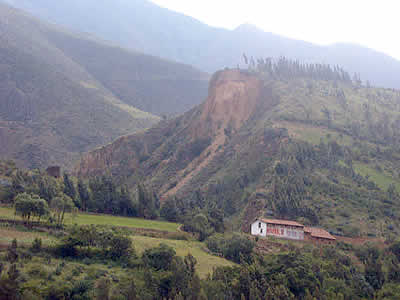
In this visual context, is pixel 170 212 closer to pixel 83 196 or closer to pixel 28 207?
pixel 83 196

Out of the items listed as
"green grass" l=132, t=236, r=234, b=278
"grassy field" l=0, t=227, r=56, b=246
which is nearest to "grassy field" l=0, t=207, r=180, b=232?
"green grass" l=132, t=236, r=234, b=278

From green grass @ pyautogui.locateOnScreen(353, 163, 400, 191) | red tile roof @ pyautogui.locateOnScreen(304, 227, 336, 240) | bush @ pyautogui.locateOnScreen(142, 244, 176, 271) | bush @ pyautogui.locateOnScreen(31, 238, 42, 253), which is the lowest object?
bush @ pyautogui.locateOnScreen(142, 244, 176, 271)

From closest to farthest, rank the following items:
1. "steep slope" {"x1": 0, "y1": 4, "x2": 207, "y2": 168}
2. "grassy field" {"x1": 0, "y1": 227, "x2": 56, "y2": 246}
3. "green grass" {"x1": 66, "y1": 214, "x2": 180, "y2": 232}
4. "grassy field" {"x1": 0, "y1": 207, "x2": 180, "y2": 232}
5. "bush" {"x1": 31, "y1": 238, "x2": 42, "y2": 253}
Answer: "bush" {"x1": 31, "y1": 238, "x2": 42, "y2": 253}
"grassy field" {"x1": 0, "y1": 227, "x2": 56, "y2": 246}
"grassy field" {"x1": 0, "y1": 207, "x2": 180, "y2": 232}
"green grass" {"x1": 66, "y1": 214, "x2": 180, "y2": 232}
"steep slope" {"x1": 0, "y1": 4, "x2": 207, "y2": 168}

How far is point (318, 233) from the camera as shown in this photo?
135 ft

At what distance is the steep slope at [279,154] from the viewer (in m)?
48.6

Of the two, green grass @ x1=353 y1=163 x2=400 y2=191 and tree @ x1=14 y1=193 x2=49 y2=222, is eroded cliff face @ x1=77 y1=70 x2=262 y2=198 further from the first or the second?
tree @ x1=14 y1=193 x2=49 y2=222

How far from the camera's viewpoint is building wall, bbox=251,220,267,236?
42.2 metres

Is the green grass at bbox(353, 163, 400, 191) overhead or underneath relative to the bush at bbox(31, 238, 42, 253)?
overhead

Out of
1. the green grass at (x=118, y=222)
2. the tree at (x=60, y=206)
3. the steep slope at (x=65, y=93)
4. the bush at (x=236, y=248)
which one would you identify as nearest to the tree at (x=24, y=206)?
the tree at (x=60, y=206)

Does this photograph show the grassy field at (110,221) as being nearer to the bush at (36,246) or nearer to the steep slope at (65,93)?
the bush at (36,246)

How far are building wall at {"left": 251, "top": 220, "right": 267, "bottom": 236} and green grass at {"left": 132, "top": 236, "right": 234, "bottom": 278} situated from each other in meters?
7.13

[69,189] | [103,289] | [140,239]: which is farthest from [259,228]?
[69,189]

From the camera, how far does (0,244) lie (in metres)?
27.4

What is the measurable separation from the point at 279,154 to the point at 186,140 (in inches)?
1234
